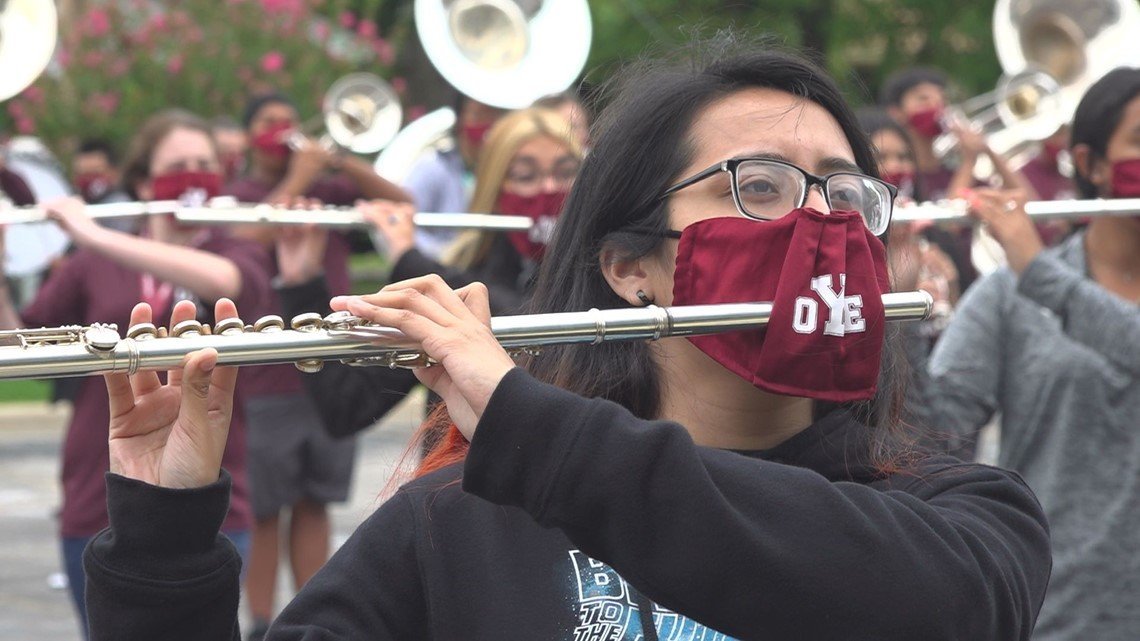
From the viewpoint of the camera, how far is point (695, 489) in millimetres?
1795

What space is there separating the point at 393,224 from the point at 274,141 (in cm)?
257

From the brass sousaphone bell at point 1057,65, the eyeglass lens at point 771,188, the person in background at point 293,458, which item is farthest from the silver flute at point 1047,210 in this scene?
the brass sousaphone bell at point 1057,65

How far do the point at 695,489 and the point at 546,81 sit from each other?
6352 mm

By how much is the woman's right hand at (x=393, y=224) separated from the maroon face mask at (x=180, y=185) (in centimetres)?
79

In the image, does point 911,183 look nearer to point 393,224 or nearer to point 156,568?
point 393,224

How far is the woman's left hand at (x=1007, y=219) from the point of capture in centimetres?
419

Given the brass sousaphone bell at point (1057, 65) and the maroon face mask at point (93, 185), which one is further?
the maroon face mask at point (93, 185)

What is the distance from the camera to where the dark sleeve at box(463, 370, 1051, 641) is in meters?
1.79

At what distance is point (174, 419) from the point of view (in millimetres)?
2168

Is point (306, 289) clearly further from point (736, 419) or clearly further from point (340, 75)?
point (340, 75)

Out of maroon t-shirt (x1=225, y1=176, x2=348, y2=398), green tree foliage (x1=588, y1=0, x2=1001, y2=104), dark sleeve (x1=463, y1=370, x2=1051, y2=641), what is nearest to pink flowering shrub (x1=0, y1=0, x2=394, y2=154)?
green tree foliage (x1=588, y1=0, x2=1001, y2=104)

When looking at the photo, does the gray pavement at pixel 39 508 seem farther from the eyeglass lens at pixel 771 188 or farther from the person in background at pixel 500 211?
the eyeglass lens at pixel 771 188

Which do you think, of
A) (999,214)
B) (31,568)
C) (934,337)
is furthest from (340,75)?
(999,214)

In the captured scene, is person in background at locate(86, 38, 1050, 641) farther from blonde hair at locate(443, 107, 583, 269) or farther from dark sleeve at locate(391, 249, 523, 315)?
blonde hair at locate(443, 107, 583, 269)
